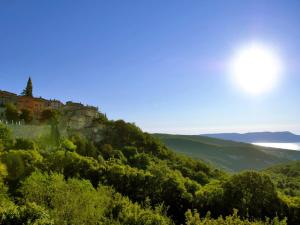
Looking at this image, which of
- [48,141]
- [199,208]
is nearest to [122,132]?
[48,141]

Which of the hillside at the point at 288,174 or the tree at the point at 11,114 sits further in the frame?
the hillside at the point at 288,174

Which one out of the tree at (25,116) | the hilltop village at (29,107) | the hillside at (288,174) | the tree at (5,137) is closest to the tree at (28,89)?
the hilltop village at (29,107)

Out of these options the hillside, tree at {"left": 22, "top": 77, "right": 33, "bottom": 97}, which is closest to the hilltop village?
tree at {"left": 22, "top": 77, "right": 33, "bottom": 97}

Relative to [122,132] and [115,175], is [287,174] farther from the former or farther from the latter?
[115,175]

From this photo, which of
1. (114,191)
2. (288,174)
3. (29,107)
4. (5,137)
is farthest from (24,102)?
(288,174)

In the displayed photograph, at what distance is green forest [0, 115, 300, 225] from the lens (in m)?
31.5

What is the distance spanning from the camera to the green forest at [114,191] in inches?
1241

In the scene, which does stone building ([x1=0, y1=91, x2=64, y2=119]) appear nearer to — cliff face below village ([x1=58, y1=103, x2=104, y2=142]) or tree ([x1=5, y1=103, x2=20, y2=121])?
cliff face below village ([x1=58, y1=103, x2=104, y2=142])

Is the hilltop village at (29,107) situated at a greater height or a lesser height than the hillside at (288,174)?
greater

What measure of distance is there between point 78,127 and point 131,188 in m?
47.1

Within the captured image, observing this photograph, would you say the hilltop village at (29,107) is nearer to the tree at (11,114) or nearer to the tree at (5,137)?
the tree at (11,114)

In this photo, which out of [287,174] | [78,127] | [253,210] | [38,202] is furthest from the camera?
[287,174]

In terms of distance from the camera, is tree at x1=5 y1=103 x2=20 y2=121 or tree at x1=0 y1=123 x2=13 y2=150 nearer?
tree at x1=0 y1=123 x2=13 y2=150

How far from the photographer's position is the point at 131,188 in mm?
54531
